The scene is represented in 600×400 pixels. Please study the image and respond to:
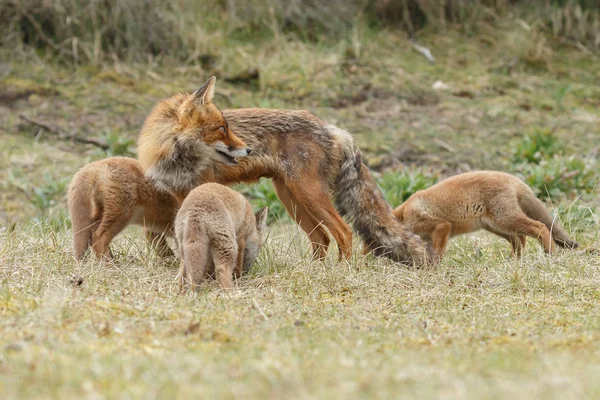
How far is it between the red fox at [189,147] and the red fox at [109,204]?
0.55ft

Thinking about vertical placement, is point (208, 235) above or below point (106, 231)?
above

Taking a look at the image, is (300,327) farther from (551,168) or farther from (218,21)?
(218,21)

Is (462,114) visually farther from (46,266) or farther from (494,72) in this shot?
(46,266)

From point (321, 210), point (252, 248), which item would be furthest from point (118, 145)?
point (252, 248)

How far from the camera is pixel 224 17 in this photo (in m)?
15.5

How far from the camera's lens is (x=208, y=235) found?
602cm

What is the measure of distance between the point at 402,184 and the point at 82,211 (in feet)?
14.4

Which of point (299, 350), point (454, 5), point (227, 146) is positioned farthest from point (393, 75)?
point (299, 350)

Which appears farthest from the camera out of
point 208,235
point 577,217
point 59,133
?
A: point 59,133

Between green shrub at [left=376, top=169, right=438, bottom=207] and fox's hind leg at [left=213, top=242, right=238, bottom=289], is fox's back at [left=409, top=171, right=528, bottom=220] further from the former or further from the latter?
fox's hind leg at [left=213, top=242, right=238, bottom=289]

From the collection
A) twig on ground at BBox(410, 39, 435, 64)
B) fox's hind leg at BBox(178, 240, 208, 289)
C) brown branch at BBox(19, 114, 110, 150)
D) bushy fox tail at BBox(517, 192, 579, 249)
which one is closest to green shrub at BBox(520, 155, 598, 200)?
bushy fox tail at BBox(517, 192, 579, 249)

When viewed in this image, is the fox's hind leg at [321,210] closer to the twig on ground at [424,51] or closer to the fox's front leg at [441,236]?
the fox's front leg at [441,236]

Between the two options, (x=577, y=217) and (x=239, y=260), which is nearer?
(x=239, y=260)

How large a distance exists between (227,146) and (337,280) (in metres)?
1.71
